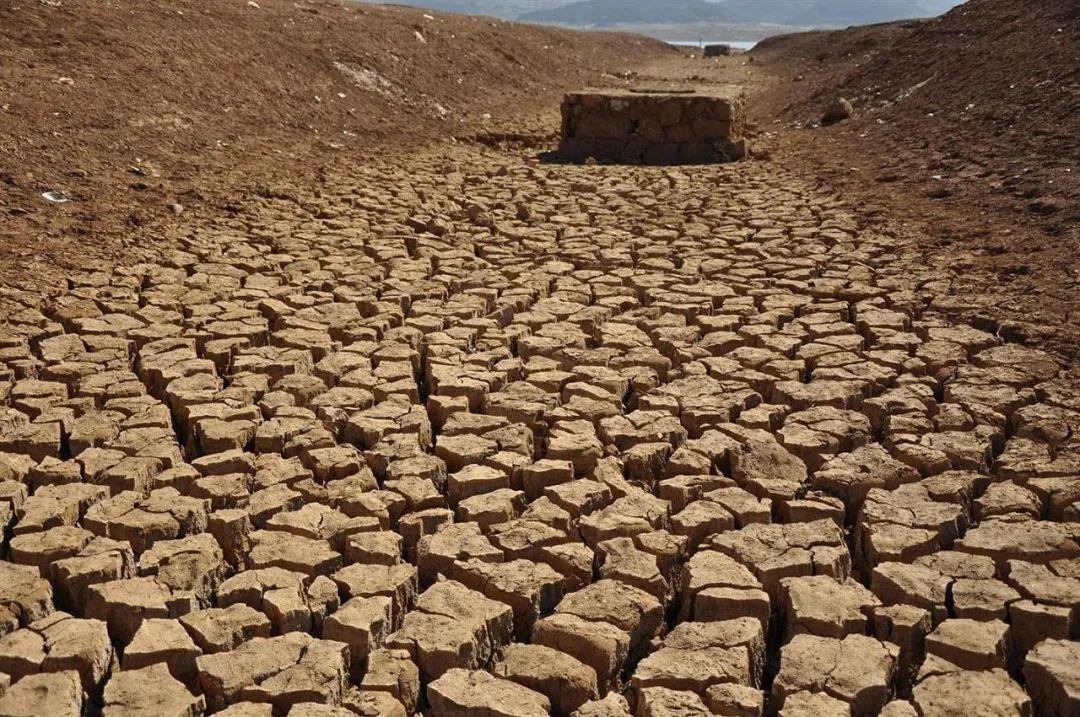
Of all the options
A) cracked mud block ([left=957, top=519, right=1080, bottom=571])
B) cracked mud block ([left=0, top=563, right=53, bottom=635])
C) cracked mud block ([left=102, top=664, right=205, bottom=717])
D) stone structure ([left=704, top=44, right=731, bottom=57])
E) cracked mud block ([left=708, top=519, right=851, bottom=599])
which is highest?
stone structure ([left=704, top=44, right=731, bottom=57])

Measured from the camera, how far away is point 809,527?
296 cm

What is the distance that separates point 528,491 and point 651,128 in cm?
677

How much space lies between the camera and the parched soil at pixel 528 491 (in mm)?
2334

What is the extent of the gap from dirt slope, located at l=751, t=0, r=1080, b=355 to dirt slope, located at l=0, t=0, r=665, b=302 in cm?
367

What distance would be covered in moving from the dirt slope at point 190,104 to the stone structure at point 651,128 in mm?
1313

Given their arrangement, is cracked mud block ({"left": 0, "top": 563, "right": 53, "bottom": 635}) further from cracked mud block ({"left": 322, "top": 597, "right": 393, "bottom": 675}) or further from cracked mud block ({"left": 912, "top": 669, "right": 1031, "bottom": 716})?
cracked mud block ({"left": 912, "top": 669, "right": 1031, "bottom": 716})

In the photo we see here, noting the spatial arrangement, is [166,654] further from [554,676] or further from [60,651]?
[554,676]

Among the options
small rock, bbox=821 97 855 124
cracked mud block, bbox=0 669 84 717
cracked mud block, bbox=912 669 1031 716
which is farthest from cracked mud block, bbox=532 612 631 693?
small rock, bbox=821 97 855 124

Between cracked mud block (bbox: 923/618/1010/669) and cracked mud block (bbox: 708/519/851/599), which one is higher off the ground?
cracked mud block (bbox: 708/519/851/599)

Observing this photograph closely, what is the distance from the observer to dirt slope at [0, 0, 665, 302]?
240 inches

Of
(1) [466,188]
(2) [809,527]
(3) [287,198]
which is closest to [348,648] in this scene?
(2) [809,527]

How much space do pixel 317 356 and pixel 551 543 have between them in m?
1.73

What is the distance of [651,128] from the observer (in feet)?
31.0

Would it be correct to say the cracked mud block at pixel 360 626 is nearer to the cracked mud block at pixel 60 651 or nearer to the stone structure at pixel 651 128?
the cracked mud block at pixel 60 651
